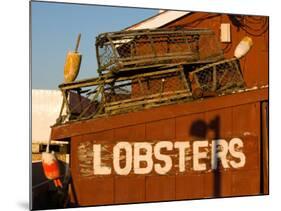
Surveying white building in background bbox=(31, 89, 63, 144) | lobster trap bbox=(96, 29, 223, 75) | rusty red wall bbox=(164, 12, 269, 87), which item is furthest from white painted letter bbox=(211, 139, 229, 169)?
white building in background bbox=(31, 89, 63, 144)

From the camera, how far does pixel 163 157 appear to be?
773 cm

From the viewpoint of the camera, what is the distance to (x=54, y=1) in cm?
717

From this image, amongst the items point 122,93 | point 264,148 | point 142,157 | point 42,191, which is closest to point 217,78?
point 264,148

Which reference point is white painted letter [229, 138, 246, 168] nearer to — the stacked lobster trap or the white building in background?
the stacked lobster trap

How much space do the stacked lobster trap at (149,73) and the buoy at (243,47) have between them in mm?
112

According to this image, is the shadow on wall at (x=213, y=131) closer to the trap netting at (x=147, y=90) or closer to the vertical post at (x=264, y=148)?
the trap netting at (x=147, y=90)

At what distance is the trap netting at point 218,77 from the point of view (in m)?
7.96

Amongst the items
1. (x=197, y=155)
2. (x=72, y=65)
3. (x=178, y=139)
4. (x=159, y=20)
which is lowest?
(x=197, y=155)

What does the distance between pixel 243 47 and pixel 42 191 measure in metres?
3.53

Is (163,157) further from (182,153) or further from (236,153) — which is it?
(236,153)

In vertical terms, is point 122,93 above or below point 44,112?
above

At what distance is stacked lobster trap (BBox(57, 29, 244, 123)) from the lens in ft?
24.5
